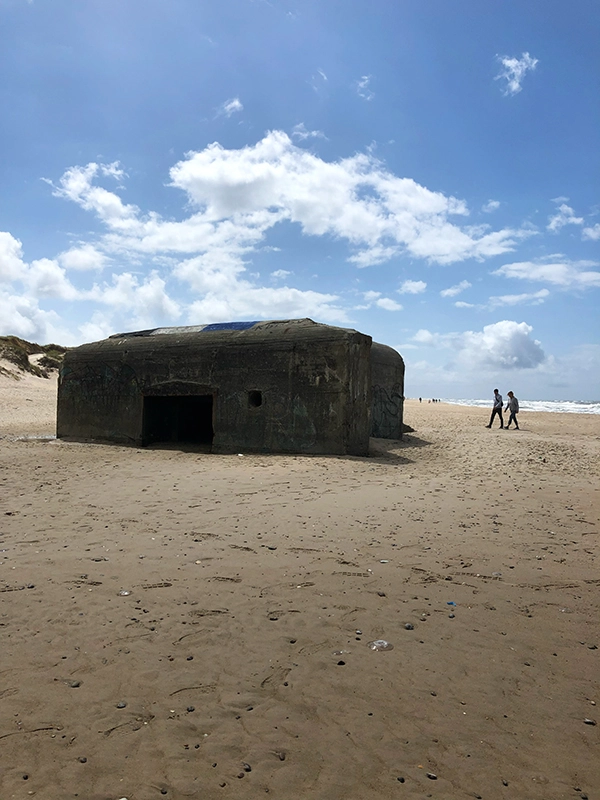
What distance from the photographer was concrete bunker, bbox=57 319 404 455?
1027cm

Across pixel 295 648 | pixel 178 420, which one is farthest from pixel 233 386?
pixel 295 648

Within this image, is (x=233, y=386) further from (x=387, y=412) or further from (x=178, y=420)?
(x=387, y=412)

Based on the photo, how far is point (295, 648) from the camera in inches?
125

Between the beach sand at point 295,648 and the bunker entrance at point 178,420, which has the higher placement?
the bunker entrance at point 178,420

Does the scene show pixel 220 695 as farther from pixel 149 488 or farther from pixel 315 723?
pixel 149 488

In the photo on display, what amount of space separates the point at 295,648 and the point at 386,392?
11.4m

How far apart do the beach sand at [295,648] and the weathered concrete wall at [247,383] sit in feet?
12.1

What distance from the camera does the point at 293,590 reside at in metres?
3.98

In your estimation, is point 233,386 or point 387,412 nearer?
point 233,386

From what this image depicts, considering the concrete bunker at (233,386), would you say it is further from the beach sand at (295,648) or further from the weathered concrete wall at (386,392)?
the beach sand at (295,648)

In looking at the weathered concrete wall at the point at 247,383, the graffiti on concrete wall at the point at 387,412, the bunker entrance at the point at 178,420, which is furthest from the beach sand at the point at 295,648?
the graffiti on concrete wall at the point at 387,412

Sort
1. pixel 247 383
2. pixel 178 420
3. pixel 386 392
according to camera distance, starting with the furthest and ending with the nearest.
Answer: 1. pixel 386 392
2. pixel 178 420
3. pixel 247 383

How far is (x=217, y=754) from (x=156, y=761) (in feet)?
0.79

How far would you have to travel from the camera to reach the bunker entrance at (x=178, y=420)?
12463 millimetres
